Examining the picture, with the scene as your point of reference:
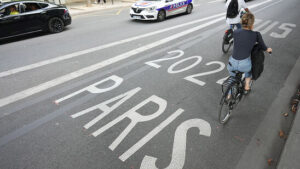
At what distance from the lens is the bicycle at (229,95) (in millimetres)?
3584

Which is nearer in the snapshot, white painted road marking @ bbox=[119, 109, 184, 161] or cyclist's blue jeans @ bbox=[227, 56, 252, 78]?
white painted road marking @ bbox=[119, 109, 184, 161]

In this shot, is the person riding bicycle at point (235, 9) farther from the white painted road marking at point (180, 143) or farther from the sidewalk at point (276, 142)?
the white painted road marking at point (180, 143)

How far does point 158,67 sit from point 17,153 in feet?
13.2

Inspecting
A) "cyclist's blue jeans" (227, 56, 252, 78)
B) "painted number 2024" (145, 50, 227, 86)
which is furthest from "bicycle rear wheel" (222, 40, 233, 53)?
"cyclist's blue jeans" (227, 56, 252, 78)

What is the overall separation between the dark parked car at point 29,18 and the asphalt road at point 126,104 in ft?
3.71

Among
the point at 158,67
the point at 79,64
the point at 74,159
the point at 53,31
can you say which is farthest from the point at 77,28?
the point at 74,159

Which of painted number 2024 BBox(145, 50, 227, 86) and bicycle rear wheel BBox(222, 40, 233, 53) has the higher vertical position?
bicycle rear wheel BBox(222, 40, 233, 53)

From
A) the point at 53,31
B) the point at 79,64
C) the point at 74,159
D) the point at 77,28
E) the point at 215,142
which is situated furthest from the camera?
the point at 77,28

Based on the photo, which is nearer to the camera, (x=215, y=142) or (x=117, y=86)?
(x=215, y=142)

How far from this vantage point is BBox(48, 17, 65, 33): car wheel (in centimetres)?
1008

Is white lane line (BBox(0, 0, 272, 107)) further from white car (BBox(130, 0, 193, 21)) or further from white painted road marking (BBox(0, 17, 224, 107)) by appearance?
white car (BBox(130, 0, 193, 21))

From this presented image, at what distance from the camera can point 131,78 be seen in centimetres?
545

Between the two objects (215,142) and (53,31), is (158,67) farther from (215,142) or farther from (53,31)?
(53,31)

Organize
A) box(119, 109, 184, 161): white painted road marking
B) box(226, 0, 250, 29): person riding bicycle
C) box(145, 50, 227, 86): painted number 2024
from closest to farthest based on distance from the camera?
box(119, 109, 184, 161): white painted road marking → box(145, 50, 227, 86): painted number 2024 → box(226, 0, 250, 29): person riding bicycle
